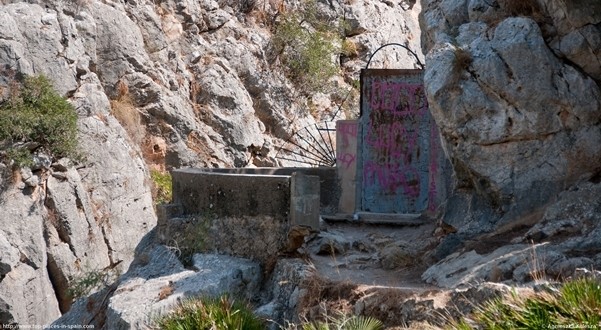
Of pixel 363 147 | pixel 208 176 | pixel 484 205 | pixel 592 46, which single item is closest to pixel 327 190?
pixel 363 147

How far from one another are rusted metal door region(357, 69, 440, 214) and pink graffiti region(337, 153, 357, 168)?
277 mm

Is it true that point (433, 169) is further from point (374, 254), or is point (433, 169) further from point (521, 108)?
point (521, 108)

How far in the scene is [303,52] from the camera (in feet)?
84.3

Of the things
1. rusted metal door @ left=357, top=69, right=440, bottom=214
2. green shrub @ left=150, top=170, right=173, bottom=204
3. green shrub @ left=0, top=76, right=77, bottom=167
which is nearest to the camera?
rusted metal door @ left=357, top=69, right=440, bottom=214

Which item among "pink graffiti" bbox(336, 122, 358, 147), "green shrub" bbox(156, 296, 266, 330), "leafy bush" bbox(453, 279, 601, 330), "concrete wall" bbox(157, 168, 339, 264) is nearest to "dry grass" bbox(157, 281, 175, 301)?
"concrete wall" bbox(157, 168, 339, 264)

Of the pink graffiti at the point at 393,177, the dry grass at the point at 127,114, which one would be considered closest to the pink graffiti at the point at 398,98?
the pink graffiti at the point at 393,177

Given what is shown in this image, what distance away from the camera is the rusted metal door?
14742 mm

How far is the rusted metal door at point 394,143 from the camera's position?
580 inches

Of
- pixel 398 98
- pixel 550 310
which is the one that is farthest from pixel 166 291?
pixel 550 310

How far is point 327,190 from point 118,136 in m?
6.12

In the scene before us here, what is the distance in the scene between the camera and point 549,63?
424 inches

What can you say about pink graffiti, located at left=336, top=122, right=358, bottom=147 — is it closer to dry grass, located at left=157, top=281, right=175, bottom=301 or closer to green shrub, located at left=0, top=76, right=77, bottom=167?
dry grass, located at left=157, top=281, right=175, bottom=301

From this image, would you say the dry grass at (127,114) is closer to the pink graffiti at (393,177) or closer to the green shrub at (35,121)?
the green shrub at (35,121)

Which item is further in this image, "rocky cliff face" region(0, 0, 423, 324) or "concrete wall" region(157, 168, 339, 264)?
"rocky cliff face" region(0, 0, 423, 324)
